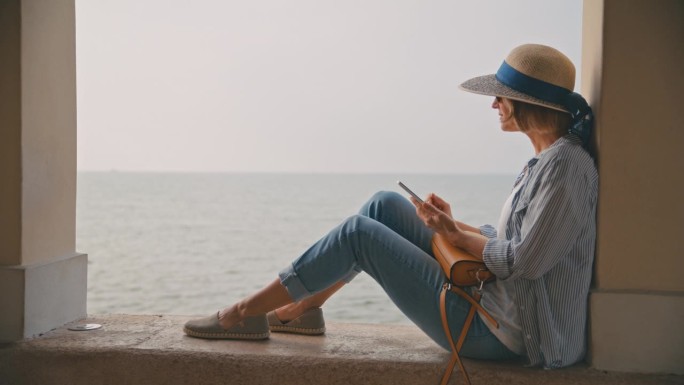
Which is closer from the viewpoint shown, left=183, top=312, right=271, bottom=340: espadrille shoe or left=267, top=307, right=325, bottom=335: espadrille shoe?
A: left=183, top=312, right=271, bottom=340: espadrille shoe

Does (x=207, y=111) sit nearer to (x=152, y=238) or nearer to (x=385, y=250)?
(x=152, y=238)

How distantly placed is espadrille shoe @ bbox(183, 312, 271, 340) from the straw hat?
4.26ft

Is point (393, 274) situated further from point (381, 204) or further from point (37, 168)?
point (37, 168)

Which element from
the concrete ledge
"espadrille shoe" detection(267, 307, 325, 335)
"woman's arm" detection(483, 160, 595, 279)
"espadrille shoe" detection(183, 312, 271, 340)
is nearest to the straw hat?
"woman's arm" detection(483, 160, 595, 279)

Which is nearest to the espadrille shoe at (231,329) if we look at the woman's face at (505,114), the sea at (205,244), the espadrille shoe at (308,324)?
the espadrille shoe at (308,324)

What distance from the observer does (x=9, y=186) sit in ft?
9.87

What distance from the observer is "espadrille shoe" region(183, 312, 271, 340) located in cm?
304

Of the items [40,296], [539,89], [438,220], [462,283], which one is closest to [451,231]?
[438,220]

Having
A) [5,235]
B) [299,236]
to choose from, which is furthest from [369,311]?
[299,236]

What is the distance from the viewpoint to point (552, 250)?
8.00 ft

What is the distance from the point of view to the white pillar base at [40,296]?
117 inches

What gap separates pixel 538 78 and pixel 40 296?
2184 millimetres

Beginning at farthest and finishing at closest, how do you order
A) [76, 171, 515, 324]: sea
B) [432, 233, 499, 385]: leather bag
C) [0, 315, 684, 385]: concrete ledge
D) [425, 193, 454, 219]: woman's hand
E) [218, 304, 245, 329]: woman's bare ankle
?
1. [76, 171, 515, 324]: sea
2. [218, 304, 245, 329]: woman's bare ankle
3. [425, 193, 454, 219]: woman's hand
4. [0, 315, 684, 385]: concrete ledge
5. [432, 233, 499, 385]: leather bag

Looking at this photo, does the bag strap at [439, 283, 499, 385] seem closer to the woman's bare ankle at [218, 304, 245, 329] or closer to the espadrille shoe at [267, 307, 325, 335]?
the espadrille shoe at [267, 307, 325, 335]
